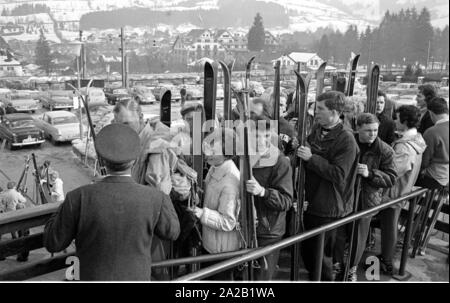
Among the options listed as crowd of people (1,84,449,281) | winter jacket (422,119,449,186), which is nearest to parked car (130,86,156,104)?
crowd of people (1,84,449,281)

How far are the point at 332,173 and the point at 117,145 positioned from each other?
4.94 ft

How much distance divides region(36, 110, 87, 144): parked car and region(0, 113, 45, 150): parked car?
0.92m

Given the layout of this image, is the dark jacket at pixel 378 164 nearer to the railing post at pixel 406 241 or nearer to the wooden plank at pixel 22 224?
the railing post at pixel 406 241

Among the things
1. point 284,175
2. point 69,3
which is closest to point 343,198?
point 284,175

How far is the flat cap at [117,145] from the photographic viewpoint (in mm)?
1592

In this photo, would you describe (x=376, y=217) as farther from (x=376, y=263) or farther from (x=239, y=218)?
(x=239, y=218)

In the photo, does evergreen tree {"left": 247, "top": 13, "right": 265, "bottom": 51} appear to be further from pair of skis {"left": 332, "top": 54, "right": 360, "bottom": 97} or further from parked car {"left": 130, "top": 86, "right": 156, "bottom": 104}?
parked car {"left": 130, "top": 86, "right": 156, "bottom": 104}

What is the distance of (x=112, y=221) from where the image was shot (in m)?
1.53

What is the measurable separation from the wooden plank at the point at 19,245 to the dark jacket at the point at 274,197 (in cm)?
129

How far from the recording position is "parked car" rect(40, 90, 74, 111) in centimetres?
1729

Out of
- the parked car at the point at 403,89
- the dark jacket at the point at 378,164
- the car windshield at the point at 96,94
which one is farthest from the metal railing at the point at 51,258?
the car windshield at the point at 96,94

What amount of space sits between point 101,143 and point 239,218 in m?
1.13

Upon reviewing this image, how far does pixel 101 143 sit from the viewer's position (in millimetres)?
1637
